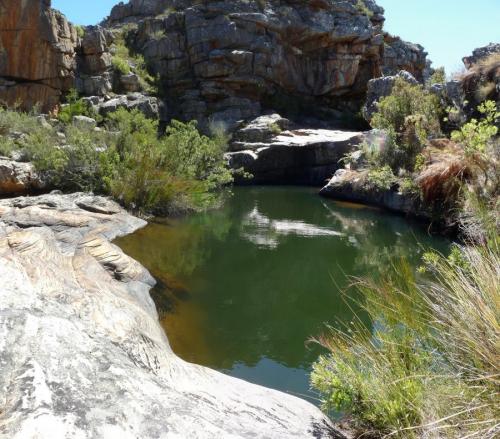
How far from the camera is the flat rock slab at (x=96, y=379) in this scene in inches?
86.0

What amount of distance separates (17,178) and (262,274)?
8118 mm

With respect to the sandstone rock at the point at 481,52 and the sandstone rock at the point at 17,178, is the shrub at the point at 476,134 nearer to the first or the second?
the sandstone rock at the point at 17,178

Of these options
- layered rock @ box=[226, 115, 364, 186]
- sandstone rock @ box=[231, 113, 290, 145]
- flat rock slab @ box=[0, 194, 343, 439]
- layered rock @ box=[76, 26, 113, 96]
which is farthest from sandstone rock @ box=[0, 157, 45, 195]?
sandstone rock @ box=[231, 113, 290, 145]

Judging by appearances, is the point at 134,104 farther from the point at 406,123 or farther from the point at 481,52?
the point at 481,52

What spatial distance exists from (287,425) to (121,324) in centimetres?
150

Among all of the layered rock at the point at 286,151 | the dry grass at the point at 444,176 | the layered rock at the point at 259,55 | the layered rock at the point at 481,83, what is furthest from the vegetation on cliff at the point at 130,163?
the layered rock at the point at 259,55

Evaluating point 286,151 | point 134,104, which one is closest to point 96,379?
point 134,104

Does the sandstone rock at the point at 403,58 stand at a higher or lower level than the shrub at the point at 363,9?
lower

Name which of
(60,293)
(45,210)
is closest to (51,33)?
(45,210)

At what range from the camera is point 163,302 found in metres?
6.57

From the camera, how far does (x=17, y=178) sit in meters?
12.9

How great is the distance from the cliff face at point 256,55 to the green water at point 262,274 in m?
13.4

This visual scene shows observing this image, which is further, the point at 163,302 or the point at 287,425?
the point at 163,302

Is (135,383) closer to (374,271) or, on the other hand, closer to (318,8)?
(374,271)
